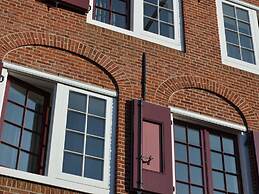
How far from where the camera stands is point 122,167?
9039mm

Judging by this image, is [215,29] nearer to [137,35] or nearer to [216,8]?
[216,8]

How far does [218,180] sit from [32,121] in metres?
3.47

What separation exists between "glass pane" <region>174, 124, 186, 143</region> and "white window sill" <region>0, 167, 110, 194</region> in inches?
77.3

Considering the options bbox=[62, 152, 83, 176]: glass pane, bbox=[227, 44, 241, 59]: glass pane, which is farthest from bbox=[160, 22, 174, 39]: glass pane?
bbox=[62, 152, 83, 176]: glass pane

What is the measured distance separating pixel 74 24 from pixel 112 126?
2199 mm

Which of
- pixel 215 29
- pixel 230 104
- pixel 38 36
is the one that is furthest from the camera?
pixel 215 29

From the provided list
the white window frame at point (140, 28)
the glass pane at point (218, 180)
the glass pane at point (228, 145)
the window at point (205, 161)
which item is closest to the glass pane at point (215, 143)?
the window at point (205, 161)

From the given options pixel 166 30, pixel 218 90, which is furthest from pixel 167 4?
pixel 218 90

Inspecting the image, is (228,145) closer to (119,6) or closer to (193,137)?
(193,137)

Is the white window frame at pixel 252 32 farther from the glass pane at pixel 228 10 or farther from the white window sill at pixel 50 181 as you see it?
the white window sill at pixel 50 181

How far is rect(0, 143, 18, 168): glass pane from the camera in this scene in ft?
28.0

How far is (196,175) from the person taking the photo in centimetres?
982

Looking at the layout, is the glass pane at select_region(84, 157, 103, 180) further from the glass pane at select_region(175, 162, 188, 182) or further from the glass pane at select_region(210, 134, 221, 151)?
the glass pane at select_region(210, 134, 221, 151)

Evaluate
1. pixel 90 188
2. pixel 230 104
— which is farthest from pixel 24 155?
pixel 230 104
